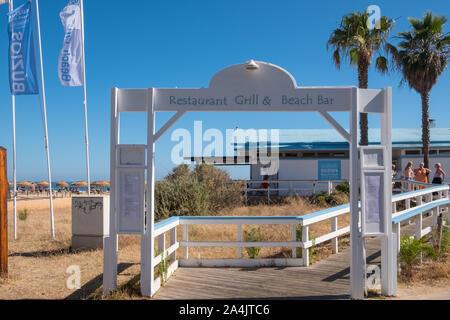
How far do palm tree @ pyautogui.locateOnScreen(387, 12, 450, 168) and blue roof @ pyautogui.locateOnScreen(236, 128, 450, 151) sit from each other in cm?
292

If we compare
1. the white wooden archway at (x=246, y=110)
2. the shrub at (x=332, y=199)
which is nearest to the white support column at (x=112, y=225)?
the white wooden archway at (x=246, y=110)

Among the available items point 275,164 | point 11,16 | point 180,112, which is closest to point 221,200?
point 275,164

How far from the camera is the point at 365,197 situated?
17.7 feet

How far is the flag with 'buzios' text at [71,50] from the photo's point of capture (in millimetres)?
11328

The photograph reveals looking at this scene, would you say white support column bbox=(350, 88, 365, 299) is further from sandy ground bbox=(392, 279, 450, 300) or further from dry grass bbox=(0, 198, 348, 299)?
dry grass bbox=(0, 198, 348, 299)

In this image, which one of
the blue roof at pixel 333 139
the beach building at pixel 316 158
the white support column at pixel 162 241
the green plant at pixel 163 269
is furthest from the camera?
the blue roof at pixel 333 139

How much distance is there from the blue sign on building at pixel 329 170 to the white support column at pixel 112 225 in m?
17.6

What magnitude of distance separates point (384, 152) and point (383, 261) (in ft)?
5.22

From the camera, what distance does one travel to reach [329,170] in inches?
852

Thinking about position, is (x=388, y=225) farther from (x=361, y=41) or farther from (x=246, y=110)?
(x=361, y=41)

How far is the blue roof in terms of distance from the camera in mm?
21828

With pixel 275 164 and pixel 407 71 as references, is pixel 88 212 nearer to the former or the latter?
pixel 275 164

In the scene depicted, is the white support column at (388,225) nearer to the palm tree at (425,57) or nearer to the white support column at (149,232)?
the white support column at (149,232)

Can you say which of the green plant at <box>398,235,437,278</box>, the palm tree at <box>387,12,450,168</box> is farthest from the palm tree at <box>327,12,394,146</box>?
the green plant at <box>398,235,437,278</box>
